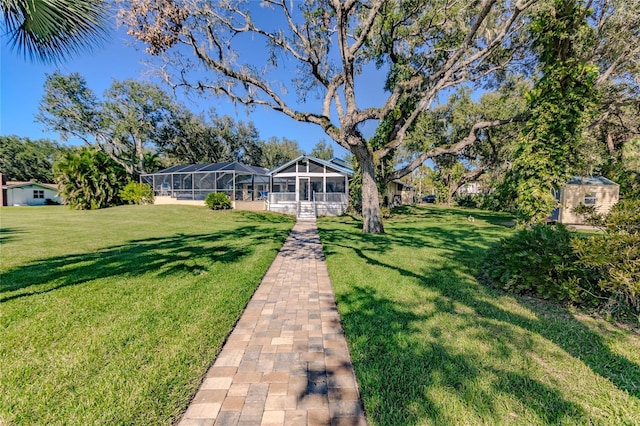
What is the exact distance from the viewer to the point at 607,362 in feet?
8.01

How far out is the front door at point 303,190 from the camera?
65.3 feet

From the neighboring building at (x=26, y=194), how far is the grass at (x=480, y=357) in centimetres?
3928

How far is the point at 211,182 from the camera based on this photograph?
22.2 meters

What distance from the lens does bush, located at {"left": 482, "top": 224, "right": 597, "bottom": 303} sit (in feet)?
12.0

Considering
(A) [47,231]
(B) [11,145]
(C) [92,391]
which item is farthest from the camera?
(B) [11,145]

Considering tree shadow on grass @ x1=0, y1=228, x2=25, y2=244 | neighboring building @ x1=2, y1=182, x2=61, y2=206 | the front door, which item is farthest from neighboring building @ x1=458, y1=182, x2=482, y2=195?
neighboring building @ x1=2, y1=182, x2=61, y2=206

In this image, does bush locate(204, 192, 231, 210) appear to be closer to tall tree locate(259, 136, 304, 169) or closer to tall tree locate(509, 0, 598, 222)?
tall tree locate(509, 0, 598, 222)

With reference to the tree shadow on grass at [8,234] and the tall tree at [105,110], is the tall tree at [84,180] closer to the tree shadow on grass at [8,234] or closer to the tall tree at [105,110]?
the tall tree at [105,110]

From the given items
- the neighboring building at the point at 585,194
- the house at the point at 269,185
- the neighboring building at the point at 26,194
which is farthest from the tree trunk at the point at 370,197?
the neighboring building at the point at 26,194

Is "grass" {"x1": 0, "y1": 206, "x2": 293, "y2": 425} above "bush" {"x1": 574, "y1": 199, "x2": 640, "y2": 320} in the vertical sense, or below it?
below

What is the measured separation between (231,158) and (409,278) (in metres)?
34.2

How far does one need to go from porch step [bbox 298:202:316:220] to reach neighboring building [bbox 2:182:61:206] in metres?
29.3

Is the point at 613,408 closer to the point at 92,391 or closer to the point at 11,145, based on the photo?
the point at 92,391

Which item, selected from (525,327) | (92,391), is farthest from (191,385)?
(525,327)
